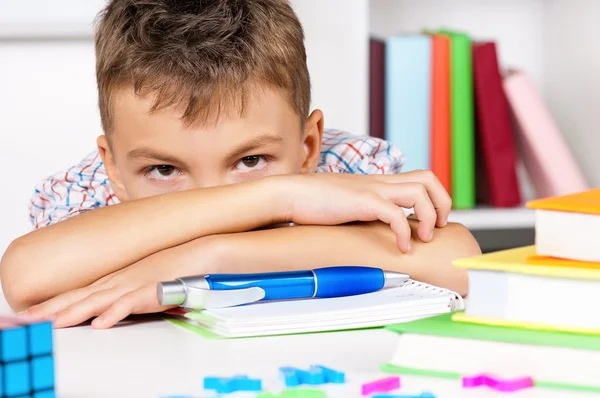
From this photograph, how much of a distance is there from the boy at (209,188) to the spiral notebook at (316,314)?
2.9 inches

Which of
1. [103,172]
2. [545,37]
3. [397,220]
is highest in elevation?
[545,37]

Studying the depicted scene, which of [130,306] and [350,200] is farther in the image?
[350,200]

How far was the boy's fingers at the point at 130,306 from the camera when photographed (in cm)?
75

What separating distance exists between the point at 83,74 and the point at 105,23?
83 cm

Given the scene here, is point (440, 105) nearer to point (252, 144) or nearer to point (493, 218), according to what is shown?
point (493, 218)

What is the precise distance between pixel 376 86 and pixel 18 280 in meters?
1.28

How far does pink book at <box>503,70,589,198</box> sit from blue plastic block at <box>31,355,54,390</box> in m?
1.76

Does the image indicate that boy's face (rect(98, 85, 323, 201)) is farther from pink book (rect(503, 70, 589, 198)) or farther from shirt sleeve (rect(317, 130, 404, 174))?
pink book (rect(503, 70, 589, 198))

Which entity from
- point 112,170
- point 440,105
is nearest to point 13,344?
point 112,170

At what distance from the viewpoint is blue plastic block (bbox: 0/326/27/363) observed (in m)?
0.43

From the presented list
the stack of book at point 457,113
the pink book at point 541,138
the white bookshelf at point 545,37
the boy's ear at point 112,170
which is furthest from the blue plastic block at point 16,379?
the white bookshelf at point 545,37


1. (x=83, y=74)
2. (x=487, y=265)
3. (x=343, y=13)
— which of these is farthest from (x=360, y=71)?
(x=487, y=265)

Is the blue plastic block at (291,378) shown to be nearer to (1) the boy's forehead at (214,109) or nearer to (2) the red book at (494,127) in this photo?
(1) the boy's forehead at (214,109)

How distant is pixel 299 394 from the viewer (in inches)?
19.9
